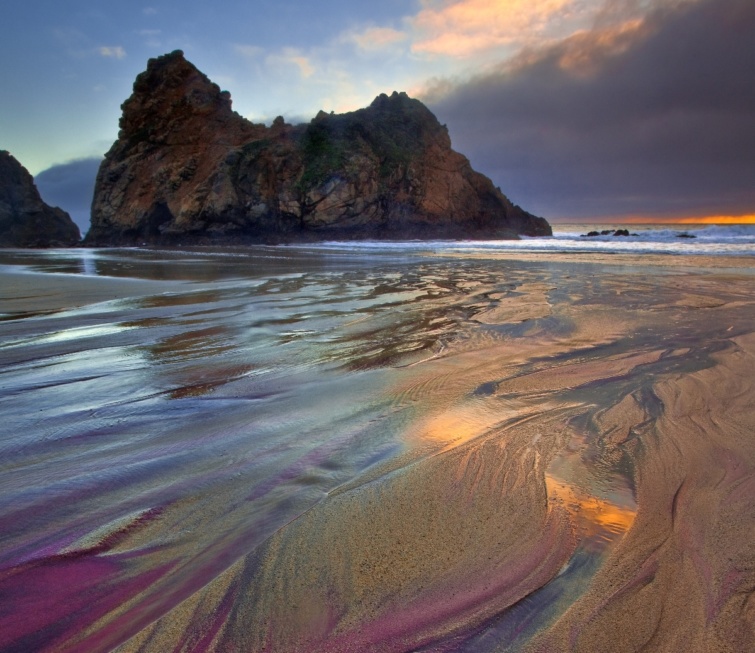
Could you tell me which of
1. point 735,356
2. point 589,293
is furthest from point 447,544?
point 589,293

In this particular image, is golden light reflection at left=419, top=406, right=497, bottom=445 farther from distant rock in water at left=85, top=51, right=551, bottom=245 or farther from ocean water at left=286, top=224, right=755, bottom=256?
distant rock in water at left=85, top=51, right=551, bottom=245

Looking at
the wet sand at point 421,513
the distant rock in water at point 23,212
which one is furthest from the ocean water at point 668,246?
the distant rock in water at point 23,212

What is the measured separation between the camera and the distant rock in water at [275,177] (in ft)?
117

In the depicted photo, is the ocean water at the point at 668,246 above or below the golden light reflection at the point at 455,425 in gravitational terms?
above

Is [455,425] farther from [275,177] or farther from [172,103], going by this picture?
[172,103]

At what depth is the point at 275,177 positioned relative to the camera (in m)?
36.3

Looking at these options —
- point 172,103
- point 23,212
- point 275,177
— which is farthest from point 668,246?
point 23,212

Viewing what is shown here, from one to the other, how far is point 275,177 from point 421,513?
125ft

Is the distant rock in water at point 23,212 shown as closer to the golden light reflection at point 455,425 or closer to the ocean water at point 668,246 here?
the ocean water at point 668,246

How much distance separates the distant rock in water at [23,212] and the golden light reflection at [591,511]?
6681cm

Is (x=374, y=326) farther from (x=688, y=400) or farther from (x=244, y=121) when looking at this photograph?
(x=244, y=121)

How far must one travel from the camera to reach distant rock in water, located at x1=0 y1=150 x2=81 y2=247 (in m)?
54.8

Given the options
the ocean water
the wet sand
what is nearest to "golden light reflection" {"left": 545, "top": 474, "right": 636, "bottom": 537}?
the wet sand

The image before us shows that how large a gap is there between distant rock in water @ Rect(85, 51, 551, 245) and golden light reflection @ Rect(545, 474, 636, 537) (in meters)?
35.0
